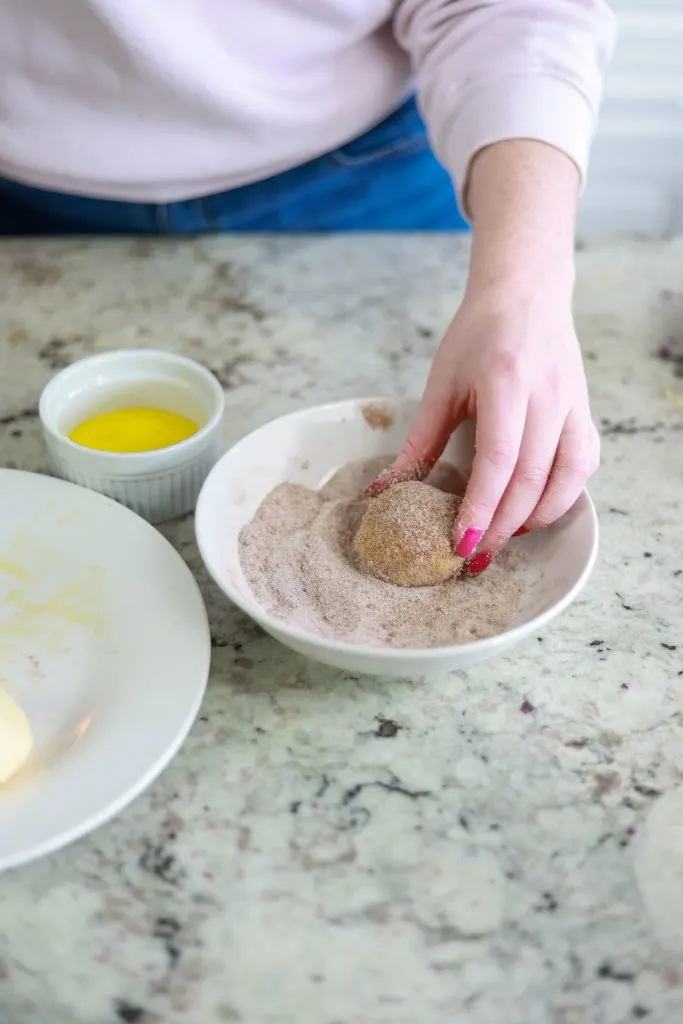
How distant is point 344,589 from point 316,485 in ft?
0.50

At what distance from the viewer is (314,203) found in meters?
1.31

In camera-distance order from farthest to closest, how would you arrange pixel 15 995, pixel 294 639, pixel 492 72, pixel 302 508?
pixel 492 72 → pixel 302 508 → pixel 294 639 → pixel 15 995

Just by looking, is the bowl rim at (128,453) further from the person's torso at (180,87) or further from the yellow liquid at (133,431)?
the person's torso at (180,87)

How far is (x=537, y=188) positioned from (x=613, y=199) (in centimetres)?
140

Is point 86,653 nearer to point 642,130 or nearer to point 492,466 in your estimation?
point 492,466

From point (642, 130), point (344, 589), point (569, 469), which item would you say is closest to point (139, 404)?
point (344, 589)

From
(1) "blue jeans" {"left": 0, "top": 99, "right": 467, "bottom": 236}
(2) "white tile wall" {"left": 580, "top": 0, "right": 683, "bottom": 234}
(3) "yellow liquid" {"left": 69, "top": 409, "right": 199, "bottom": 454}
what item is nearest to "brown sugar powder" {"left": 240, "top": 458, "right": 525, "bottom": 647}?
(3) "yellow liquid" {"left": 69, "top": 409, "right": 199, "bottom": 454}

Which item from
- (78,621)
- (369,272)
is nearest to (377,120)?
(369,272)

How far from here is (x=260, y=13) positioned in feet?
3.32

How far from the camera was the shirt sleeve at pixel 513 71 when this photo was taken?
960mm

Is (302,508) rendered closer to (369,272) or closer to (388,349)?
(388,349)

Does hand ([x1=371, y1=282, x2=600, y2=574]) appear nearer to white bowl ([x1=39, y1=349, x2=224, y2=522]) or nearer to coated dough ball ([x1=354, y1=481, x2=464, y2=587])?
coated dough ball ([x1=354, y1=481, x2=464, y2=587])

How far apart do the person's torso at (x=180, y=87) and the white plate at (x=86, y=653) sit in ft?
1.30

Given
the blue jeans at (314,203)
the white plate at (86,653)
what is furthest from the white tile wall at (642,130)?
the white plate at (86,653)
